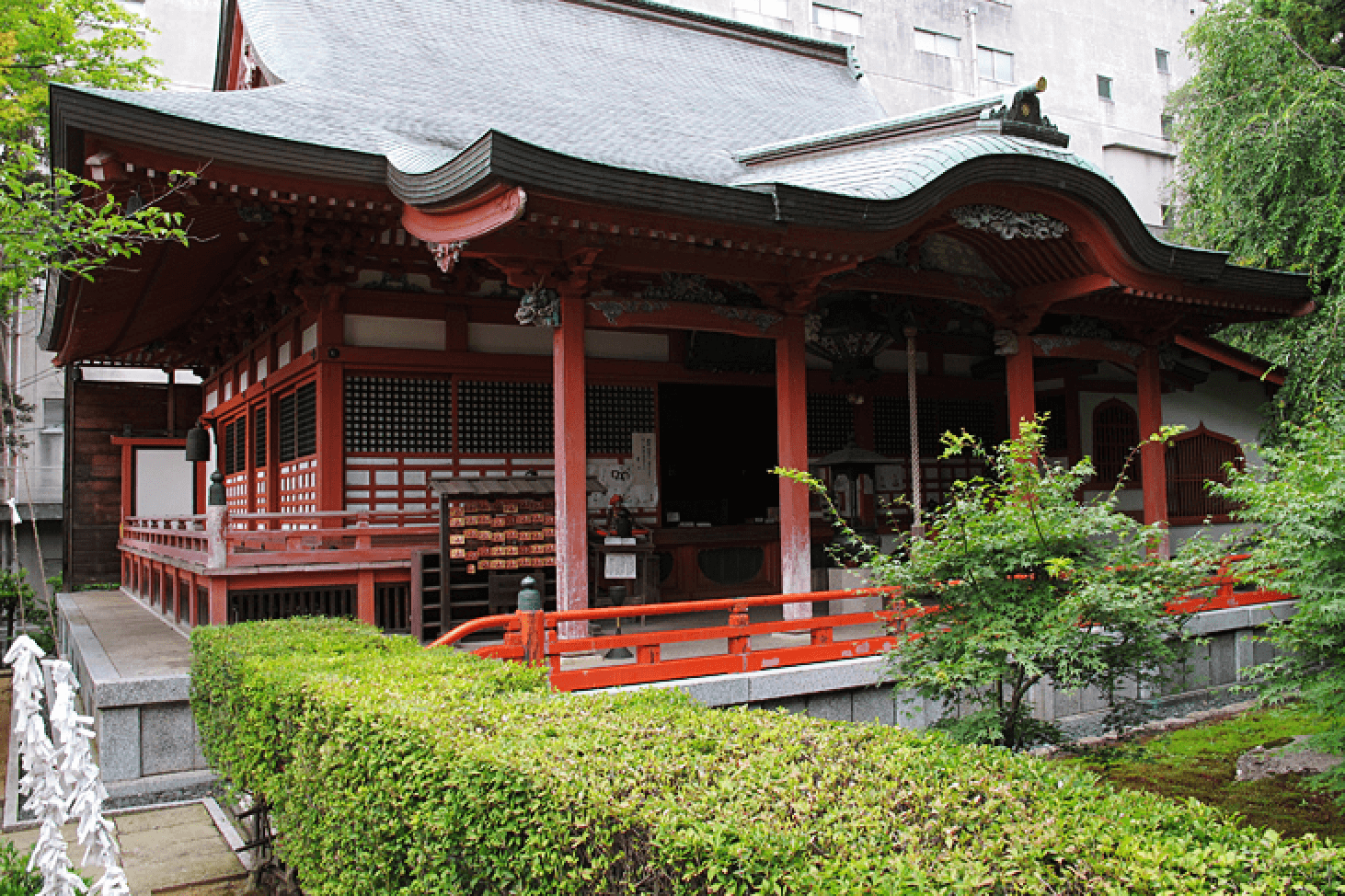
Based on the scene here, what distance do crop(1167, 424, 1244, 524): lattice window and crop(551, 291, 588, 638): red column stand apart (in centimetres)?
1036

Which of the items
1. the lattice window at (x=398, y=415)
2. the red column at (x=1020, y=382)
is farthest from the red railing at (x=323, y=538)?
the red column at (x=1020, y=382)

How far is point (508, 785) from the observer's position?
312 cm

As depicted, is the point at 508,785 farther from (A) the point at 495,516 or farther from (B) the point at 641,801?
(A) the point at 495,516

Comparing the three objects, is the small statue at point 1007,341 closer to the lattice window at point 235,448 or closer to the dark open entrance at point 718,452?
the dark open entrance at point 718,452

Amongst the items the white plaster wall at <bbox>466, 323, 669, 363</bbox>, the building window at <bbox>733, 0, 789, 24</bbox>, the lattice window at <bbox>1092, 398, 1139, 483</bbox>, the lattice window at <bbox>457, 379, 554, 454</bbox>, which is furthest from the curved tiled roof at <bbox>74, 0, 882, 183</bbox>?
the building window at <bbox>733, 0, 789, 24</bbox>

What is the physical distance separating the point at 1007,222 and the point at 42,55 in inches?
568

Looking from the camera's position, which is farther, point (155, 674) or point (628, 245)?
point (628, 245)

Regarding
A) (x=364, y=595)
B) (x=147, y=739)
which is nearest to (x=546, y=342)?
(x=364, y=595)

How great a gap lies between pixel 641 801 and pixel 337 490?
8281 millimetres

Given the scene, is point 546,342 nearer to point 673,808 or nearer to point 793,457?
point 793,457

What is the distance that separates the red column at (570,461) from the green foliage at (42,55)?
8.81m

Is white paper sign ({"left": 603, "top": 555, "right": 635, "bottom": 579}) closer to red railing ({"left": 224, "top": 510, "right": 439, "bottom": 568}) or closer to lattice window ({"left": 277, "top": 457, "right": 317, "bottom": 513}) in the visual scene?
red railing ({"left": 224, "top": 510, "right": 439, "bottom": 568})

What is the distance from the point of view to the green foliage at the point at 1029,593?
505cm

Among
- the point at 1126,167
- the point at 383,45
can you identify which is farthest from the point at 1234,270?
the point at 1126,167
